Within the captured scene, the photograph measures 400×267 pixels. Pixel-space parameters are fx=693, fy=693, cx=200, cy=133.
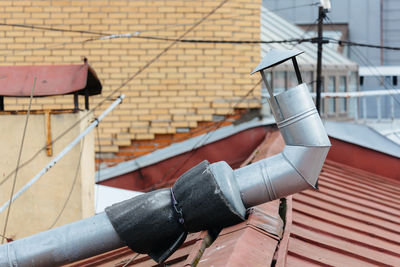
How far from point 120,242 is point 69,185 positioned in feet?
8.88

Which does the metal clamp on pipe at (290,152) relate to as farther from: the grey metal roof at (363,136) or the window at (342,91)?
the window at (342,91)

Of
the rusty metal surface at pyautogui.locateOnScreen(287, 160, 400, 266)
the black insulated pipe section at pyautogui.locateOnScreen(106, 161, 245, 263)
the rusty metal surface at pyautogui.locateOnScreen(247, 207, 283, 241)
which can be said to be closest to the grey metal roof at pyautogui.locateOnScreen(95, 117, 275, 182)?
the rusty metal surface at pyautogui.locateOnScreen(287, 160, 400, 266)

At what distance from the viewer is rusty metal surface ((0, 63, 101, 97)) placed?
6480 mm

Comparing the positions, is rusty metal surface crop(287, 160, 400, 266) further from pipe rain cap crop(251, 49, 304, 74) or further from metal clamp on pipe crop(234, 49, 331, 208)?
pipe rain cap crop(251, 49, 304, 74)

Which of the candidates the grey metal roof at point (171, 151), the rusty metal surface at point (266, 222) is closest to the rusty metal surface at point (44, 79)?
the rusty metal surface at point (266, 222)

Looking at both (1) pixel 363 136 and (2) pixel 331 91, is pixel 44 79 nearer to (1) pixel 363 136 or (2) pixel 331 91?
(1) pixel 363 136

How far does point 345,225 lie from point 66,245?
219 cm

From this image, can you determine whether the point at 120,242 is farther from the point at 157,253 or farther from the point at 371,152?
the point at 371,152

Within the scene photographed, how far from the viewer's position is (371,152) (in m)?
9.48

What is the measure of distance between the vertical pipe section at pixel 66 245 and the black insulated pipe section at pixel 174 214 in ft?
0.25

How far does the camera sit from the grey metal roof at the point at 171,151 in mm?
10430

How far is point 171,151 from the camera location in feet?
34.4

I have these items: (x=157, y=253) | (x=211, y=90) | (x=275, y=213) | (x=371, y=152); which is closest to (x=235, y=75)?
(x=211, y=90)

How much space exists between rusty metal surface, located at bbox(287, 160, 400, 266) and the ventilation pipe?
423mm
